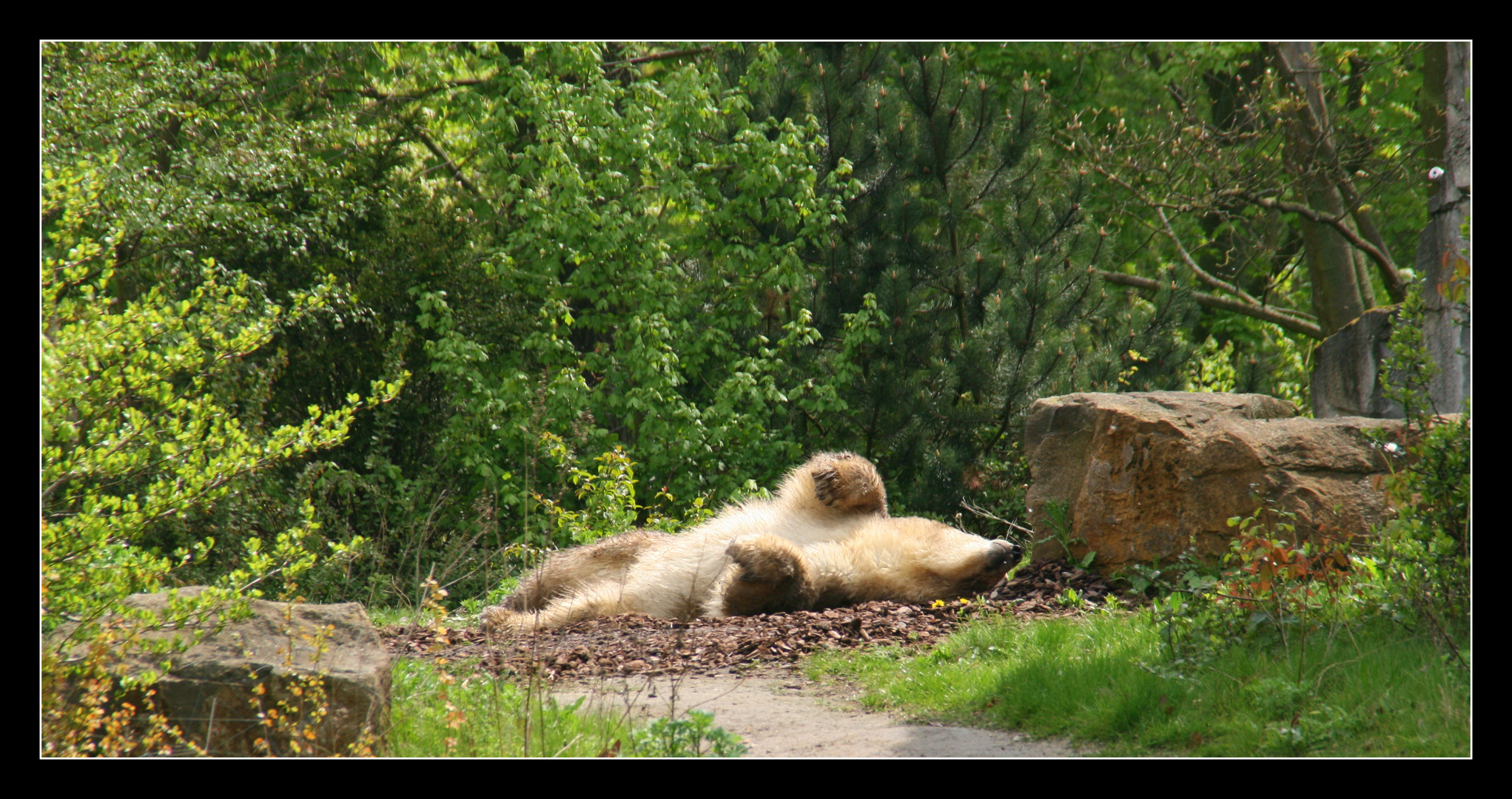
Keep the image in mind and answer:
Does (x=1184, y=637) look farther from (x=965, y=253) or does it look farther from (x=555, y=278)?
(x=555, y=278)

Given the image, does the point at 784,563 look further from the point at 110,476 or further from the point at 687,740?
the point at 110,476

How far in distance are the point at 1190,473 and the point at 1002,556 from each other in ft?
3.68

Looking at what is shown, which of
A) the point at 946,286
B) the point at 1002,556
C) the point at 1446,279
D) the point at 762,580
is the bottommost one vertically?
the point at 762,580

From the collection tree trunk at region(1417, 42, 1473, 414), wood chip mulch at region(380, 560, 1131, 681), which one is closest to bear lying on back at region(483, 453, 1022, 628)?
wood chip mulch at region(380, 560, 1131, 681)

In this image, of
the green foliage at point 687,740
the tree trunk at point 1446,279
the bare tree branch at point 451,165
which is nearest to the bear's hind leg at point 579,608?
the green foliage at point 687,740

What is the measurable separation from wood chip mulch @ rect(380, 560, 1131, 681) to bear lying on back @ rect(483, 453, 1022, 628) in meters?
0.14

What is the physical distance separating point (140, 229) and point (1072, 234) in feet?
28.6

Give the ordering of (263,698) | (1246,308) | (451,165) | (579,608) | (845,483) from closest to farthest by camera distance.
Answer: (263,698), (579,608), (845,483), (1246,308), (451,165)

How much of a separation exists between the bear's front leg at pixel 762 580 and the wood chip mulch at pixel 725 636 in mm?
75

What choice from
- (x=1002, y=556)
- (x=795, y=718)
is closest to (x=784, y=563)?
(x=1002, y=556)

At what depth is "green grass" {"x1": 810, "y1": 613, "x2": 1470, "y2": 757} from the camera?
355 centimetres

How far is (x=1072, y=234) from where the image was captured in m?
11.0

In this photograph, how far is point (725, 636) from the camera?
219 inches

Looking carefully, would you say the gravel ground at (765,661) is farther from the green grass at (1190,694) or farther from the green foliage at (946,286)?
the green foliage at (946,286)
